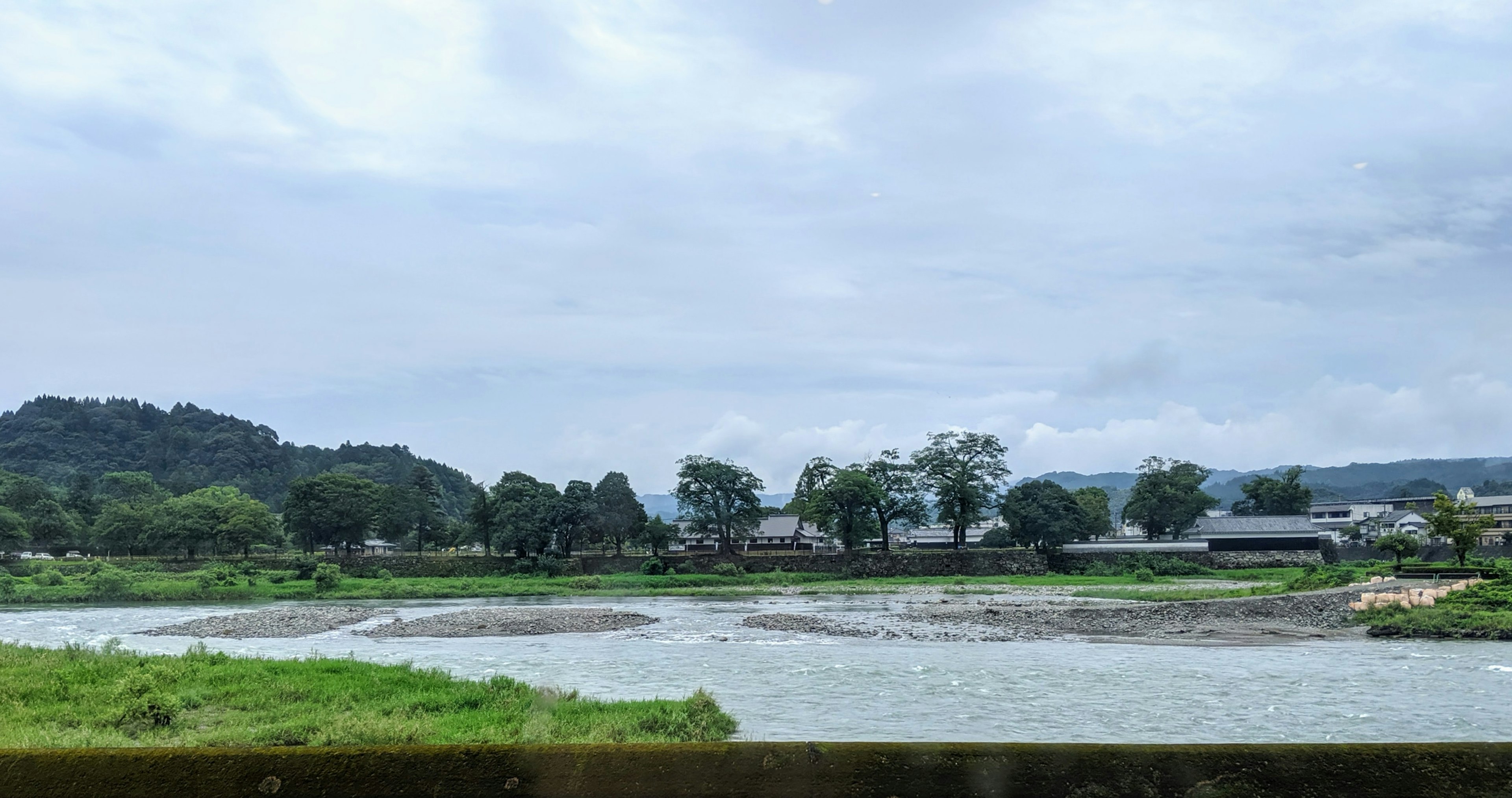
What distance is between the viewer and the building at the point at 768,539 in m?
97.1

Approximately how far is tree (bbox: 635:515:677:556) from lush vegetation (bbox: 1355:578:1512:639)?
6064cm

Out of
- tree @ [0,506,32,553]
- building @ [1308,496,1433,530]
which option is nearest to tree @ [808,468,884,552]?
tree @ [0,506,32,553]

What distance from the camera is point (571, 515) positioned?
85.1m

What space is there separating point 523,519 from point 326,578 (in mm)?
20246

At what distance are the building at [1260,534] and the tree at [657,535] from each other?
48.5 m

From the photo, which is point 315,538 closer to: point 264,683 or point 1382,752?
point 264,683

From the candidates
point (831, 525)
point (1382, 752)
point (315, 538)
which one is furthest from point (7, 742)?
point (315, 538)

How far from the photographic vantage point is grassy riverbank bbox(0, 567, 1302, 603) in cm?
6319

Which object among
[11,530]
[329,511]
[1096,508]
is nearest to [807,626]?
[329,511]

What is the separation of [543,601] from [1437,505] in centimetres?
5035

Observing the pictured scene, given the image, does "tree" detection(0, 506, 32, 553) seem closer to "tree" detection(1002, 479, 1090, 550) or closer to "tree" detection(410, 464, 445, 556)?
"tree" detection(410, 464, 445, 556)

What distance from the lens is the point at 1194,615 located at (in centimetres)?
3994

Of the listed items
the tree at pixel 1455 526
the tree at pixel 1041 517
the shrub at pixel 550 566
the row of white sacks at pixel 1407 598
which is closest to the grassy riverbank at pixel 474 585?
the shrub at pixel 550 566

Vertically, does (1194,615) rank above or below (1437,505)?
below
